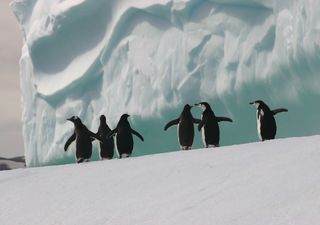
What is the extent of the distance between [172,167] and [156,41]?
11391 millimetres

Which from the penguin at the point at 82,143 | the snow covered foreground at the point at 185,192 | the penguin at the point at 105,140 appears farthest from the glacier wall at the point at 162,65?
the snow covered foreground at the point at 185,192

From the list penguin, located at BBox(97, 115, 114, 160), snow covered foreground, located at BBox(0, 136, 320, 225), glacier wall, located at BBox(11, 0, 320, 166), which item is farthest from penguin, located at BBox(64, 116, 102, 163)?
glacier wall, located at BBox(11, 0, 320, 166)

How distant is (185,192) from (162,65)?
11.8 meters

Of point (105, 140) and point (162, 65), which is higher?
point (162, 65)

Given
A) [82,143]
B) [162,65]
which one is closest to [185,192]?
[82,143]

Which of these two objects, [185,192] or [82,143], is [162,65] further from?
[185,192]

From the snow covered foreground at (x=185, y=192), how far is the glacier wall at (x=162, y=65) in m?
7.78

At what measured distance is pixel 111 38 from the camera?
16.5 meters

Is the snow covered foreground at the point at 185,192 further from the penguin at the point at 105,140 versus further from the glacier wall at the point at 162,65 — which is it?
the glacier wall at the point at 162,65

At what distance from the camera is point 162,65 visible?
15266 mm

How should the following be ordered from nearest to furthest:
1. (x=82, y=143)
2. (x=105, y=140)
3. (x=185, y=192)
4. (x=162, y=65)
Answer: (x=185, y=192) < (x=82, y=143) < (x=105, y=140) < (x=162, y=65)

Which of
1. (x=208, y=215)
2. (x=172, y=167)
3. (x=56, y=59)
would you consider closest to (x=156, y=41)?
(x=56, y=59)

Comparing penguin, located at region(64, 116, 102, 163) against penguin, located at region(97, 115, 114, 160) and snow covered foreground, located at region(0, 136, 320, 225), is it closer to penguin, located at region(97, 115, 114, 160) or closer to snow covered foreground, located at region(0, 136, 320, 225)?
penguin, located at region(97, 115, 114, 160)

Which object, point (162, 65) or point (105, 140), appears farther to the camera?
point (162, 65)
